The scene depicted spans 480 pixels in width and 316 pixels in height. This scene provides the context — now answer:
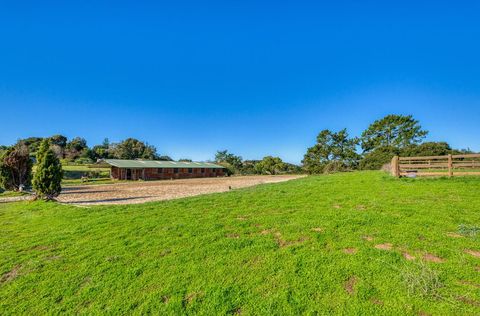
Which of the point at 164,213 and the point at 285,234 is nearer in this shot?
the point at 285,234

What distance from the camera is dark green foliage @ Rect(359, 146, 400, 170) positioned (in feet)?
102

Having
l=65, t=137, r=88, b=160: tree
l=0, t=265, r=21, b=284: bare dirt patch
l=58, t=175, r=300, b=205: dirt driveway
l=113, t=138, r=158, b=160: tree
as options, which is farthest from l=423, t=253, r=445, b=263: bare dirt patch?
l=65, t=137, r=88, b=160: tree

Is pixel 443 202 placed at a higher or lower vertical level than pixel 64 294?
higher

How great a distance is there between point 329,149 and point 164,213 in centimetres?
3924

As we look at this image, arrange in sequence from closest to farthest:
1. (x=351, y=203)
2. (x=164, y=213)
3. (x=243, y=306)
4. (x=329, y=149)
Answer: (x=243, y=306) < (x=351, y=203) < (x=164, y=213) < (x=329, y=149)

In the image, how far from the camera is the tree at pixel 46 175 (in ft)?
40.1

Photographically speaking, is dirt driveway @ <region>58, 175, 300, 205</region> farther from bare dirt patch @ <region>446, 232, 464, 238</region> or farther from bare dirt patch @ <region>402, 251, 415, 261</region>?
bare dirt patch @ <region>446, 232, 464, 238</region>

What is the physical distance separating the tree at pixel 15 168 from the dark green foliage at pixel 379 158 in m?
34.6

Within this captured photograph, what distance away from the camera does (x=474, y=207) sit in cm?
621

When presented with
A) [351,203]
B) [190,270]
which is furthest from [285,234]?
[351,203]

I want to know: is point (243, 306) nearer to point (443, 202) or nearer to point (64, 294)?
point (64, 294)

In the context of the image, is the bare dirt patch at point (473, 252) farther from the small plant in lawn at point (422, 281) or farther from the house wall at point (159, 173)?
the house wall at point (159, 173)

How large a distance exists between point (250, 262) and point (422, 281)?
7.76 ft

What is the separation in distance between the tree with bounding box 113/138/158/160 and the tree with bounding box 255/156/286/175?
1265 inches
